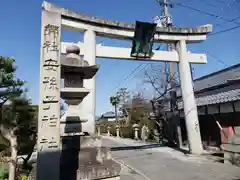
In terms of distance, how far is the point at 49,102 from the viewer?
615cm

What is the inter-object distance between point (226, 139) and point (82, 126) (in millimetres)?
7018

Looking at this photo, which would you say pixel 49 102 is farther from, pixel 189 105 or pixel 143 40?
pixel 189 105

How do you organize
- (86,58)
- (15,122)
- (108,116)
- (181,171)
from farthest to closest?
(108,116), (86,58), (181,171), (15,122)

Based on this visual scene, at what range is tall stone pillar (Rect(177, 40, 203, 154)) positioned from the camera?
38.6 feet

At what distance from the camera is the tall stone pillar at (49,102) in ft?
18.8

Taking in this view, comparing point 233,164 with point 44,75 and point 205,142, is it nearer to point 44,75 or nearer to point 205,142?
point 205,142

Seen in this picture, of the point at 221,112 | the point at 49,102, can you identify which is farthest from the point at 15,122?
the point at 221,112

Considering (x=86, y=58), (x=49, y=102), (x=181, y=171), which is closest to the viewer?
(x=49, y=102)

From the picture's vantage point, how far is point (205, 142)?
14242 millimetres

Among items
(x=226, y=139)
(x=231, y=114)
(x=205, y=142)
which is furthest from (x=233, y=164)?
(x=205, y=142)

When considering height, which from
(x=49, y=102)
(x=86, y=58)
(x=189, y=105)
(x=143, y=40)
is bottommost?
(x=49, y=102)

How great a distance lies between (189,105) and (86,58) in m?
6.19

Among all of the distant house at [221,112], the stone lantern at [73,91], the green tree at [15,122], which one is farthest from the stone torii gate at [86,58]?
the green tree at [15,122]

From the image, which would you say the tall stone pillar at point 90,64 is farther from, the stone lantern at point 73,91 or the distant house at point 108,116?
the distant house at point 108,116
